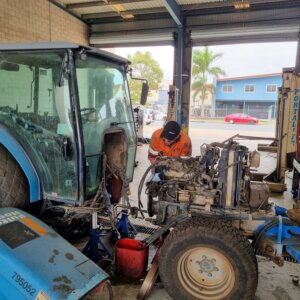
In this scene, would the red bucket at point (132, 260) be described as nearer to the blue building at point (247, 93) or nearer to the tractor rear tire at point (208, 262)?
the tractor rear tire at point (208, 262)

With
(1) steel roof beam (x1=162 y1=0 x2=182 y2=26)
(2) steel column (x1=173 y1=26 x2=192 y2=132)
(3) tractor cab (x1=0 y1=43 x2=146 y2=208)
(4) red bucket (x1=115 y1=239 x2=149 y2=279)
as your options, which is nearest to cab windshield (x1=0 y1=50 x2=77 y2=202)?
(3) tractor cab (x1=0 y1=43 x2=146 y2=208)

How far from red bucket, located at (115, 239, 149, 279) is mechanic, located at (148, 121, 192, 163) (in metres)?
1.37

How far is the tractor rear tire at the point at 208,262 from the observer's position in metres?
2.47

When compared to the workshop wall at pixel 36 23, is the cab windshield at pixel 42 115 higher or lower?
lower

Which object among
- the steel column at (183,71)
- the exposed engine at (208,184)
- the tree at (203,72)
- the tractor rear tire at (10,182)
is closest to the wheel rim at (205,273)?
the exposed engine at (208,184)

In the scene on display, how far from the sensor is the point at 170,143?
4164mm

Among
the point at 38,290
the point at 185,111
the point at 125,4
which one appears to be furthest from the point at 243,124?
the point at 38,290

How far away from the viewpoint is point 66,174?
9.87ft

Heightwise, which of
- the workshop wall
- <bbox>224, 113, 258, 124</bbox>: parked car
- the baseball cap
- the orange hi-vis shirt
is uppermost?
the workshop wall

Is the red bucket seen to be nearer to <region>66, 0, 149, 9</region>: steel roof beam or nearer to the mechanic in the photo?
the mechanic

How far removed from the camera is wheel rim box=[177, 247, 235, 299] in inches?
101

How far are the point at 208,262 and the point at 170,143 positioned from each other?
187 centimetres

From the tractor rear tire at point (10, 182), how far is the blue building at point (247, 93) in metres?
30.1

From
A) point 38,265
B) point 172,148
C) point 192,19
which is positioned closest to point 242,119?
point 192,19
